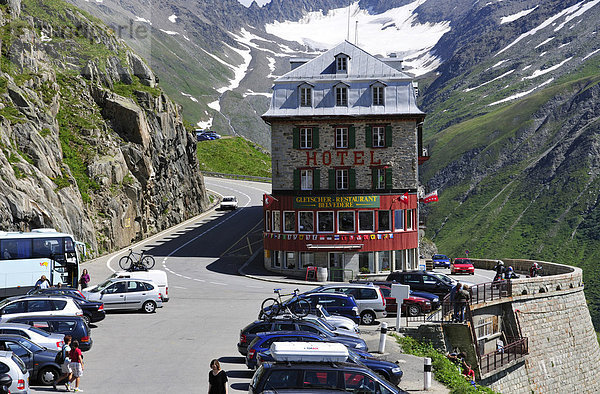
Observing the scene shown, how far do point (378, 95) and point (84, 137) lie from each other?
28.2 metres

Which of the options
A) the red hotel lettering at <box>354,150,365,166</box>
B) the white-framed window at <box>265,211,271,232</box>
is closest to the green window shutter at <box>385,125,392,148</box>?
the red hotel lettering at <box>354,150,365,166</box>

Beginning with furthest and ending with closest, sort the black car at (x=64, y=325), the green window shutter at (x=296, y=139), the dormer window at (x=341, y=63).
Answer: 1. the dormer window at (x=341, y=63)
2. the green window shutter at (x=296, y=139)
3. the black car at (x=64, y=325)

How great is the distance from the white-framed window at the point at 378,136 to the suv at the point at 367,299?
24424mm

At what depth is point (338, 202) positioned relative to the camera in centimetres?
5609

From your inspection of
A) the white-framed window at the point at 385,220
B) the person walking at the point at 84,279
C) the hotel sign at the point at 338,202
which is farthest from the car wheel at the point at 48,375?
the white-framed window at the point at 385,220

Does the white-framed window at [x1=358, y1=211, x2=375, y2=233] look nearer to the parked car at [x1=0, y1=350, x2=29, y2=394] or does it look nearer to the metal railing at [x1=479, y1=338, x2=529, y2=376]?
the metal railing at [x1=479, y1=338, x2=529, y2=376]

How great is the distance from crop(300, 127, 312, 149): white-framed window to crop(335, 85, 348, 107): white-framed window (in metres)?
3.32

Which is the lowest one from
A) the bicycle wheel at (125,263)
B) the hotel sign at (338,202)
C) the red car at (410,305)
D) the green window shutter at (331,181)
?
the red car at (410,305)

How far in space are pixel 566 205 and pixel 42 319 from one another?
183m

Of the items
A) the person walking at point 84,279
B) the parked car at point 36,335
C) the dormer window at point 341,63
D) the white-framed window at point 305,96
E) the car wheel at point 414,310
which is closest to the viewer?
the parked car at point 36,335

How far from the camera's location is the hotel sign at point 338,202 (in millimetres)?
56062

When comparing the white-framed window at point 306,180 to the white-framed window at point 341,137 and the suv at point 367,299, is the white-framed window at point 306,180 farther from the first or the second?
the suv at point 367,299

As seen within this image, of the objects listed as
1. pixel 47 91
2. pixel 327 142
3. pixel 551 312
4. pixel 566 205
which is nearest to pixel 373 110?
pixel 327 142

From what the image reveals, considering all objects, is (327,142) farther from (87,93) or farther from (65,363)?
(65,363)
